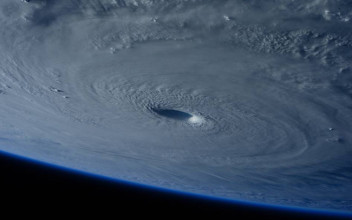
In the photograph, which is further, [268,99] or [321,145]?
[321,145]

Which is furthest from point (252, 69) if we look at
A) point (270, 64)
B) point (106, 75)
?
point (106, 75)

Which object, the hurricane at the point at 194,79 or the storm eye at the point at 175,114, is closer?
the hurricane at the point at 194,79

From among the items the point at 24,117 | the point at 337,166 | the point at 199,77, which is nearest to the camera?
the point at 199,77

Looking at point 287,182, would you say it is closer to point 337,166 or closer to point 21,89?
point 337,166

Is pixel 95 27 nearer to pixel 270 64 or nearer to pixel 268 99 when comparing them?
pixel 270 64

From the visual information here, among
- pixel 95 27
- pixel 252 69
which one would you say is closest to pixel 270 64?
pixel 252 69

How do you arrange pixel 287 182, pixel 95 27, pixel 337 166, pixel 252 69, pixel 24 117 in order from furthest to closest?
pixel 287 182 < pixel 24 117 < pixel 337 166 < pixel 252 69 < pixel 95 27

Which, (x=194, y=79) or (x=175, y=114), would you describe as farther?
(x=175, y=114)

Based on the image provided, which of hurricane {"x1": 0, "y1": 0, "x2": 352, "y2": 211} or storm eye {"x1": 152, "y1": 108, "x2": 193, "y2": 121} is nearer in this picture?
hurricane {"x1": 0, "y1": 0, "x2": 352, "y2": 211}

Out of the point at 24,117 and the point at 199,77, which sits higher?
the point at 199,77
